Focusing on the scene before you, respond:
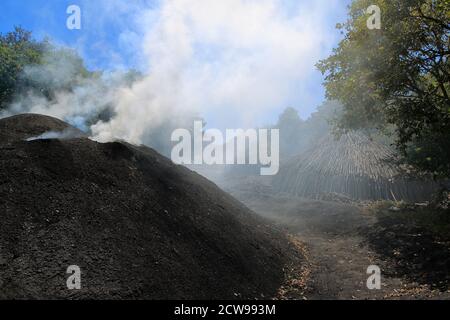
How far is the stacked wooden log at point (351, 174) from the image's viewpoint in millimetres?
17656

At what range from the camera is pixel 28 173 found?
6.48 metres

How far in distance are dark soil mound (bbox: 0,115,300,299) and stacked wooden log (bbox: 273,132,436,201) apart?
10.3 metres

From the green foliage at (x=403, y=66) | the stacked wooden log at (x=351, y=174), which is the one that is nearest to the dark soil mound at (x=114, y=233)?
the green foliage at (x=403, y=66)

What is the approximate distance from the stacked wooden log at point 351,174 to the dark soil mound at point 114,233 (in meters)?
10.3

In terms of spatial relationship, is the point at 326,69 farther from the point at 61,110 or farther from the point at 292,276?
the point at 61,110

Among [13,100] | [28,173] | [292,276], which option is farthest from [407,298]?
[13,100]

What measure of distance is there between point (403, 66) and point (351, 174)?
10.7 meters

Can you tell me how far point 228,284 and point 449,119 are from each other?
708 cm

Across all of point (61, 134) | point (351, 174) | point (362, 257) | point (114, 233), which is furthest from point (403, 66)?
point (351, 174)

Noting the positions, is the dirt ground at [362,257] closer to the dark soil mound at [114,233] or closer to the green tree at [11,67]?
the dark soil mound at [114,233]

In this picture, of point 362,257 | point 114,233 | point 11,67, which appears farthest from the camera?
point 11,67

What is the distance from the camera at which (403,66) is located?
28.6 feet

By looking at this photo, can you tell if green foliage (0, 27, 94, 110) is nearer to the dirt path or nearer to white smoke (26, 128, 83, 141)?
white smoke (26, 128, 83, 141)

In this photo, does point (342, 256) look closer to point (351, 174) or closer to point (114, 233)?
point (114, 233)
